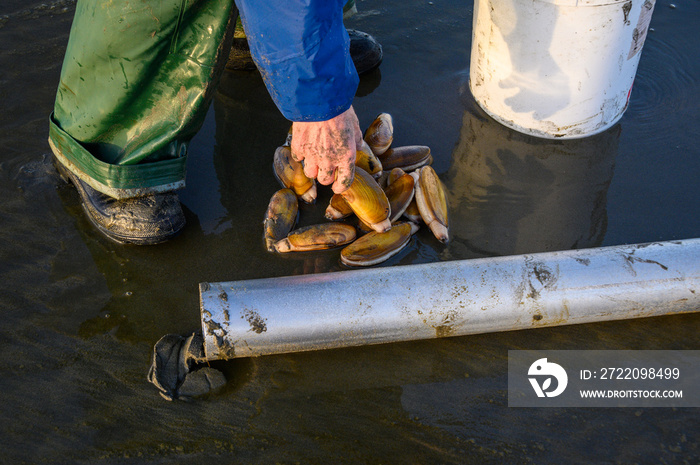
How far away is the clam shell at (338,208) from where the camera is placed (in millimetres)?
2395

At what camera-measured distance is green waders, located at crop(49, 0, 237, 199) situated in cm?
206

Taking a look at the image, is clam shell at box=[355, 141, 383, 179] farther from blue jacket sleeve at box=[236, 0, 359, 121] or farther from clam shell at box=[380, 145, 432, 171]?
blue jacket sleeve at box=[236, 0, 359, 121]

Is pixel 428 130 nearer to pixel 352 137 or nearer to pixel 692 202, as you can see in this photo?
pixel 352 137

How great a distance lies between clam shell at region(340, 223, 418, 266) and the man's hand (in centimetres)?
28

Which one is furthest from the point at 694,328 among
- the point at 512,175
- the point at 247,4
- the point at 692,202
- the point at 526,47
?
the point at 247,4

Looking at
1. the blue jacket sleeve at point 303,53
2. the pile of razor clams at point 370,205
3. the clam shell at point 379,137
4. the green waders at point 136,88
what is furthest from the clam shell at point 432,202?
the green waders at point 136,88

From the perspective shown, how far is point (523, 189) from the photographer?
8.46 feet

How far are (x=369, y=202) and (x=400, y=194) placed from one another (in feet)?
0.70

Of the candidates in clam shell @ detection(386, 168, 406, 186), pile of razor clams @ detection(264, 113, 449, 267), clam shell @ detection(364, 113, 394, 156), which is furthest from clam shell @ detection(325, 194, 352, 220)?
clam shell @ detection(364, 113, 394, 156)

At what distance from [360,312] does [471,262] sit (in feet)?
1.44

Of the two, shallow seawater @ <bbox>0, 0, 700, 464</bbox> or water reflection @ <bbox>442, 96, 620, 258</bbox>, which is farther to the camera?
water reflection @ <bbox>442, 96, 620, 258</bbox>

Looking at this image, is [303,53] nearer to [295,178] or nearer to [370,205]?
[370,205]

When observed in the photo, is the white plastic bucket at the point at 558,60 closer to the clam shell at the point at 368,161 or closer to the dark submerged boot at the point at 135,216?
the clam shell at the point at 368,161

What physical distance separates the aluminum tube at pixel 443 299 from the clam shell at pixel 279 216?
0.40m
